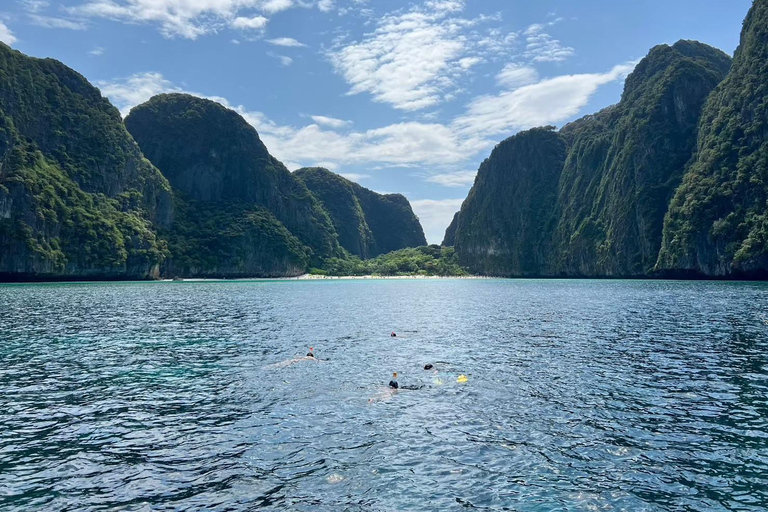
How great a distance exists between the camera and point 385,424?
1903 cm

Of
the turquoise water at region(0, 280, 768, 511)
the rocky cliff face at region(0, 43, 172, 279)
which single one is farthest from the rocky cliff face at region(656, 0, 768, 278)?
the rocky cliff face at region(0, 43, 172, 279)

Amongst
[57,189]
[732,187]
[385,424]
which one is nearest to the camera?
[385,424]

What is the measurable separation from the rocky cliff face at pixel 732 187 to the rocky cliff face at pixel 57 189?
616ft

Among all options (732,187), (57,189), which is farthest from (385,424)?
(57,189)

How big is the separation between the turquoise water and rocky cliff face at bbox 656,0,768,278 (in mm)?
108824

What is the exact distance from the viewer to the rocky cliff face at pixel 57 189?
144m

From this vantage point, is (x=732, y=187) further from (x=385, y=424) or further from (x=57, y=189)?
(x=57, y=189)

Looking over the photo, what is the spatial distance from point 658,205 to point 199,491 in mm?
207297

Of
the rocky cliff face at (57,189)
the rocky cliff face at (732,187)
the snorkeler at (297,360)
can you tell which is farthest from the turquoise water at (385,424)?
the rocky cliff face at (57,189)

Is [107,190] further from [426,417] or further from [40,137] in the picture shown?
[426,417]

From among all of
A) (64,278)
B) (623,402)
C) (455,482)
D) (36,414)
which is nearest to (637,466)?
(455,482)

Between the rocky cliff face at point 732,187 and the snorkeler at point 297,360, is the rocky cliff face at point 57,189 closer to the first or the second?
the snorkeler at point 297,360

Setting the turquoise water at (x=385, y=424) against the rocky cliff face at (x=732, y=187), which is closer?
the turquoise water at (x=385, y=424)

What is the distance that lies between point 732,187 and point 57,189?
211320 mm
